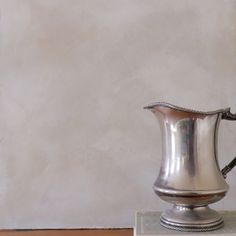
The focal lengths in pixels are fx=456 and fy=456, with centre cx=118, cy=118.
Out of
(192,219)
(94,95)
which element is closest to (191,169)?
(192,219)

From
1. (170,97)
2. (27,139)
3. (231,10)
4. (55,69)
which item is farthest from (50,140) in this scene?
(231,10)

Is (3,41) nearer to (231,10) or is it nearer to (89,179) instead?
(89,179)

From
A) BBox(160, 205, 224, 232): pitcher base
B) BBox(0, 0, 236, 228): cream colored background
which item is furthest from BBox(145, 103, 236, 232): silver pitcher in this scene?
BBox(0, 0, 236, 228): cream colored background

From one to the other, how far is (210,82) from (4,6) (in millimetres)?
460

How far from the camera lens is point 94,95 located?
3.12ft

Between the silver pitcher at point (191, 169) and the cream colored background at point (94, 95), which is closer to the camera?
the silver pitcher at point (191, 169)

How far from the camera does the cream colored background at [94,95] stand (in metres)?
Result: 0.95

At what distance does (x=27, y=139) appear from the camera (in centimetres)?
95

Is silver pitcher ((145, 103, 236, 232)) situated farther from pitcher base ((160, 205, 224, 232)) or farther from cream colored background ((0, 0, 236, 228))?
cream colored background ((0, 0, 236, 228))

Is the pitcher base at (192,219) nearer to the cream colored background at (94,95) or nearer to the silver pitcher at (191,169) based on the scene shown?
the silver pitcher at (191,169)

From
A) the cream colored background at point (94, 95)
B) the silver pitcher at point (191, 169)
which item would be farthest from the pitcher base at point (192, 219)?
the cream colored background at point (94, 95)

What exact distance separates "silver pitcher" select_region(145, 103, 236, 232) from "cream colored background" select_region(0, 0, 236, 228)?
0.64ft

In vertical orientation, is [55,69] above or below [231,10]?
below

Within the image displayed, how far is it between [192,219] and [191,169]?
0.26 feet
